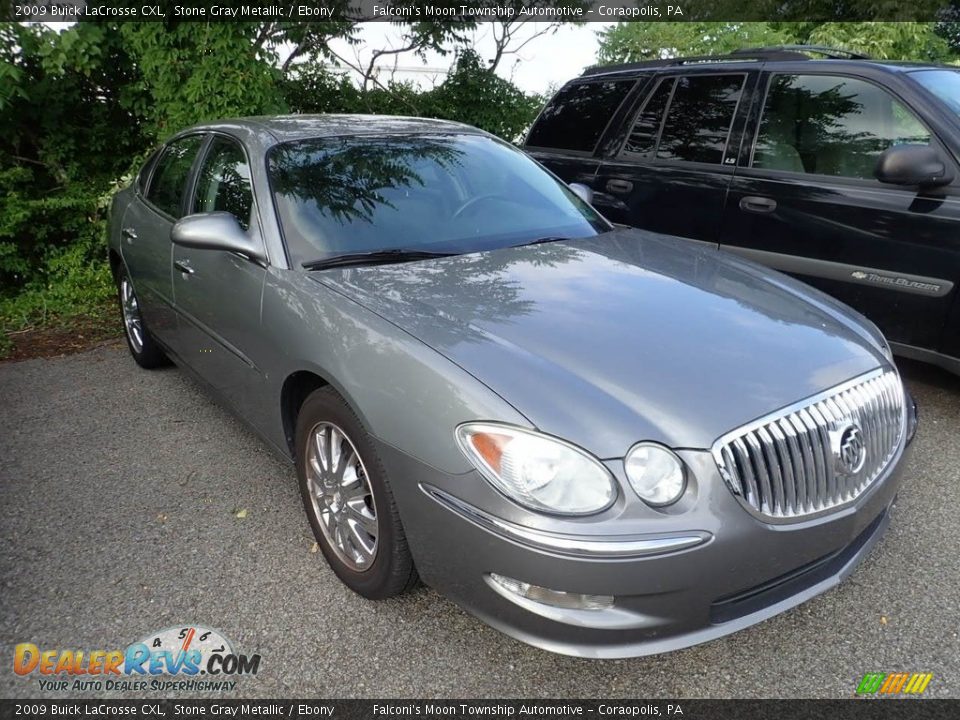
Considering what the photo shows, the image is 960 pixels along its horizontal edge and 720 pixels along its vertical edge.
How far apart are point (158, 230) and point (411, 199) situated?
164 cm

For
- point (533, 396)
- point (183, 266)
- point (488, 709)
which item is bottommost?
point (488, 709)

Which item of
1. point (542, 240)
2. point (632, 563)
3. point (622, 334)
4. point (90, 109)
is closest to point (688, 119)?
point (542, 240)

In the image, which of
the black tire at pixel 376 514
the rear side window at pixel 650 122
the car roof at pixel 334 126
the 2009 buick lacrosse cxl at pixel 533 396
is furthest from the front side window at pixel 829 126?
the black tire at pixel 376 514

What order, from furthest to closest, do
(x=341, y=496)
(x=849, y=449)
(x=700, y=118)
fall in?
(x=700, y=118)
(x=341, y=496)
(x=849, y=449)

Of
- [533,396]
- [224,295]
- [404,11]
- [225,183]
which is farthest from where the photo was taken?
[404,11]

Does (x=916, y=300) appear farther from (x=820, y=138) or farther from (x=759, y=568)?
(x=759, y=568)

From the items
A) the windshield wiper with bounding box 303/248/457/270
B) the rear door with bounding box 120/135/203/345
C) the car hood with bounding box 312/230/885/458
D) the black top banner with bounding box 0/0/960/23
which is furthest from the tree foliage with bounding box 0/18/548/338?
the car hood with bounding box 312/230/885/458

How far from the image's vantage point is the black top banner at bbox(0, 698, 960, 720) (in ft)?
6.79

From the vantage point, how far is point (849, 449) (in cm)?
211

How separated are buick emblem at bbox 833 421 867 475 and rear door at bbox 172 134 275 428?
1.95m

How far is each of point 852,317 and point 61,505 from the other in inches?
131

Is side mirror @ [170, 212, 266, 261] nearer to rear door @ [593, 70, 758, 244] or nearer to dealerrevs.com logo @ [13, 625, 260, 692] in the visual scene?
dealerrevs.com logo @ [13, 625, 260, 692]

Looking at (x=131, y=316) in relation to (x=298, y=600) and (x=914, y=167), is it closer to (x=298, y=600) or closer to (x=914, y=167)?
(x=298, y=600)

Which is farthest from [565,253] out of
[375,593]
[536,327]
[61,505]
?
[61,505]
